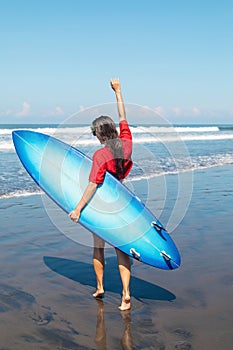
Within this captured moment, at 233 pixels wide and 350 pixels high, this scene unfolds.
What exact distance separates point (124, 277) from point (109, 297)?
0.38 m

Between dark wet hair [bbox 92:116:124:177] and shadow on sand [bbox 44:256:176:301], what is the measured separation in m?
1.48

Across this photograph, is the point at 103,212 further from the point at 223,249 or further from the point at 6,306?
the point at 223,249

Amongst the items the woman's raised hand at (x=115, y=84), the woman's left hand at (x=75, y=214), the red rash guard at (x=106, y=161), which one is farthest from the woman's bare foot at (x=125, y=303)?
the woman's raised hand at (x=115, y=84)

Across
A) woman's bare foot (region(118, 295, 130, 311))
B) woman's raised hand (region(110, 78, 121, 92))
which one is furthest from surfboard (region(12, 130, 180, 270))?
woman's raised hand (region(110, 78, 121, 92))

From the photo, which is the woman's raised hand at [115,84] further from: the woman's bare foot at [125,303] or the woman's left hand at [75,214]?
the woman's bare foot at [125,303]

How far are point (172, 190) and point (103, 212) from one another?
647 cm

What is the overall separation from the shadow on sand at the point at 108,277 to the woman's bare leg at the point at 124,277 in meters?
0.34

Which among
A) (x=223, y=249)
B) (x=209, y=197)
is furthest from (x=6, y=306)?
(x=209, y=197)

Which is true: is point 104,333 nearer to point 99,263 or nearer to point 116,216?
point 99,263

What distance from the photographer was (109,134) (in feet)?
13.4

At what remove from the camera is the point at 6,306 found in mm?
4160

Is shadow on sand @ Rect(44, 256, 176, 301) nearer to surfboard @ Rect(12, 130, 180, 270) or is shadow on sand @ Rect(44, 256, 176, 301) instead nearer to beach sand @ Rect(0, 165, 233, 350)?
beach sand @ Rect(0, 165, 233, 350)

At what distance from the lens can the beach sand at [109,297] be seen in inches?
139

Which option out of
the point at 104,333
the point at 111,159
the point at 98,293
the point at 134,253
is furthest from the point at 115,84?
the point at 104,333
